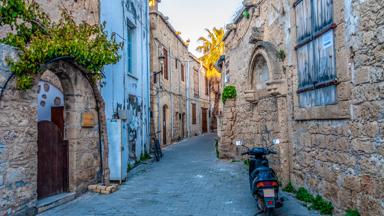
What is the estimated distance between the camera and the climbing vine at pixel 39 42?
187 inches

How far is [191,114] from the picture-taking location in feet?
79.0

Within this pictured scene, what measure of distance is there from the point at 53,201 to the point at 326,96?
494cm

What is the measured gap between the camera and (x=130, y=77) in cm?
1035

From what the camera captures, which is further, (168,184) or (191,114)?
(191,114)

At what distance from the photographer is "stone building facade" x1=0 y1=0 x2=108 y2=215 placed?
4672mm

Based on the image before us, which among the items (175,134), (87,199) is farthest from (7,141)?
(175,134)

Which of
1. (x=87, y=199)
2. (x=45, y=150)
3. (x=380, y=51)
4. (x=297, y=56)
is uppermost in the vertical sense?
(x=297, y=56)

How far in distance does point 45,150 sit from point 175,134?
532 inches

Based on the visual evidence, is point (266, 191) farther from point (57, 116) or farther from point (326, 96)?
point (57, 116)

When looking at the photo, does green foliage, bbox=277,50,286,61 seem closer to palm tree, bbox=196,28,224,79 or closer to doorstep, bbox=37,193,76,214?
doorstep, bbox=37,193,76,214

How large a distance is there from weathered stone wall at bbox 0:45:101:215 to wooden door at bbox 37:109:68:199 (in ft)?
0.49

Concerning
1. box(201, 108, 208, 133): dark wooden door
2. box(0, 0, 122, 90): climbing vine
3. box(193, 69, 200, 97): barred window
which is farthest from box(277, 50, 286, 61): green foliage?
box(201, 108, 208, 133): dark wooden door

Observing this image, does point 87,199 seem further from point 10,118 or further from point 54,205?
point 10,118

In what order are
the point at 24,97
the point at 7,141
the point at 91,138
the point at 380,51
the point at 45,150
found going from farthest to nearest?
the point at 91,138 < the point at 45,150 < the point at 24,97 < the point at 7,141 < the point at 380,51
